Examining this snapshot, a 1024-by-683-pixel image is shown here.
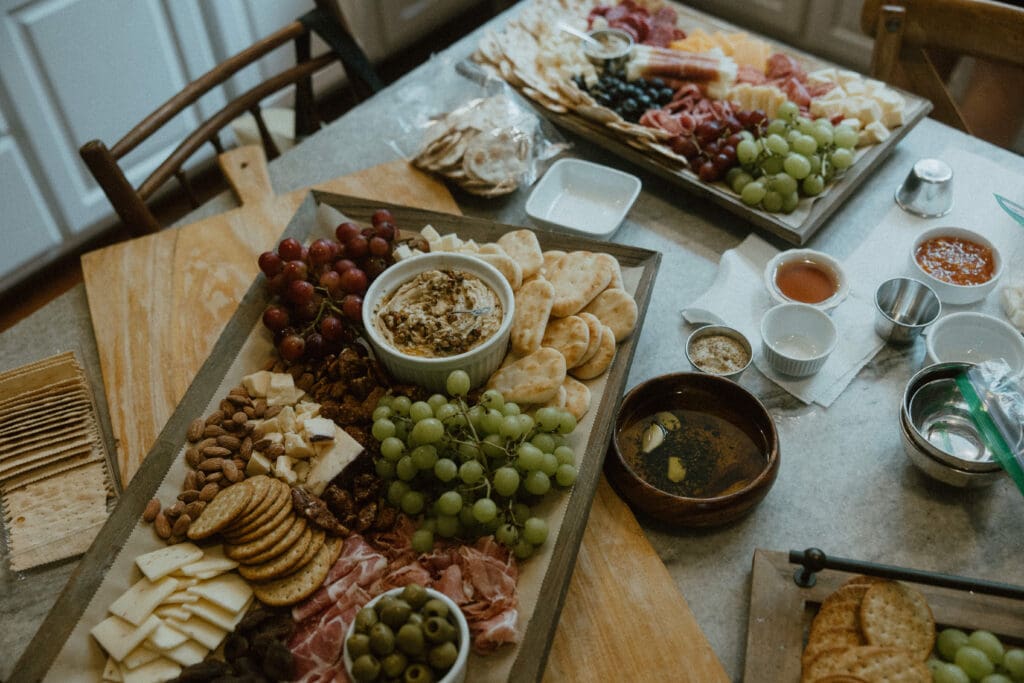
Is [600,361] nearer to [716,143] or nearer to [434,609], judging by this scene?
[434,609]

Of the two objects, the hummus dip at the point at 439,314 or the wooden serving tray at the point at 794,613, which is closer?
the wooden serving tray at the point at 794,613

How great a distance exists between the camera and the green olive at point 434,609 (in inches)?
40.1

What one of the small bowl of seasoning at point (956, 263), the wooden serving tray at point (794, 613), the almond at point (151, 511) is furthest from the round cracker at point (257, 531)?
the small bowl of seasoning at point (956, 263)

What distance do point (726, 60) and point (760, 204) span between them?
20.8 inches

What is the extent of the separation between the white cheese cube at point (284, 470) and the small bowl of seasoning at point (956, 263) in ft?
4.05

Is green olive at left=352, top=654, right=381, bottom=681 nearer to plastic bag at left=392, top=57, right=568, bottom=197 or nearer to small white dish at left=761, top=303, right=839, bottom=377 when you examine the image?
small white dish at left=761, top=303, right=839, bottom=377

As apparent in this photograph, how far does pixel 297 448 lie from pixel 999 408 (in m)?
1.09

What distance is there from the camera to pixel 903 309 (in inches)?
61.8

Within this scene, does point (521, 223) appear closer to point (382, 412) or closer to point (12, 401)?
point (382, 412)

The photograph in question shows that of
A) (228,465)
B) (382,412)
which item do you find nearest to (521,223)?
(382,412)

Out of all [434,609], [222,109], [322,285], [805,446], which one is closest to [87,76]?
[222,109]

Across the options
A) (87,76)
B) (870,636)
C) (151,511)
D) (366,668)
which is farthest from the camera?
(87,76)

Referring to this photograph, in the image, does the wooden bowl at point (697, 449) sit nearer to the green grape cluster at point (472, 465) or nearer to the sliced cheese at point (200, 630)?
the green grape cluster at point (472, 465)

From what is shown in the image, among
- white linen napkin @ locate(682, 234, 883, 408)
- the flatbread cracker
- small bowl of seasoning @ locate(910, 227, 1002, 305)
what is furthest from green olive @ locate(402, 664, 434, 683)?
Result: small bowl of seasoning @ locate(910, 227, 1002, 305)
